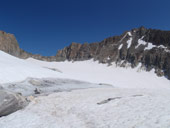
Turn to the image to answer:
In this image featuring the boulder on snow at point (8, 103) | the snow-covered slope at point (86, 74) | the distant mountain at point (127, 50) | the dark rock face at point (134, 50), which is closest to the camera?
the boulder on snow at point (8, 103)

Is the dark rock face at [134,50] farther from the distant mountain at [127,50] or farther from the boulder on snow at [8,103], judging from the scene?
the boulder on snow at [8,103]

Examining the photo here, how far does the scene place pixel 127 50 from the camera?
3071 inches

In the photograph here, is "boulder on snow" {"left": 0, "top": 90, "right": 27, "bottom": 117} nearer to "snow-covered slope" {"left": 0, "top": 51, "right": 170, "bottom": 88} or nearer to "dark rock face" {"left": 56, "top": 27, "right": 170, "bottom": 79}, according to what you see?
"snow-covered slope" {"left": 0, "top": 51, "right": 170, "bottom": 88}

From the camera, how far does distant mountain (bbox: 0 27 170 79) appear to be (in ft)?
210

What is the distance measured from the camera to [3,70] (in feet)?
56.3

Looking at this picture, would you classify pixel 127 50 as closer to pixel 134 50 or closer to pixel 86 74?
pixel 134 50

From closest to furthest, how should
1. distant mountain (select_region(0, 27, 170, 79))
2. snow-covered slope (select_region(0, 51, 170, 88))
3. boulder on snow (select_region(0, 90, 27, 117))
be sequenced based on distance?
boulder on snow (select_region(0, 90, 27, 117)) < snow-covered slope (select_region(0, 51, 170, 88)) < distant mountain (select_region(0, 27, 170, 79))

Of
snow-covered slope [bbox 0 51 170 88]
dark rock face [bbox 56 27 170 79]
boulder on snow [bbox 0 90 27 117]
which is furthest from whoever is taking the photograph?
dark rock face [bbox 56 27 170 79]

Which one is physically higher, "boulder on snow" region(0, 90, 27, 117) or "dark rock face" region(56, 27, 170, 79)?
"dark rock face" region(56, 27, 170, 79)

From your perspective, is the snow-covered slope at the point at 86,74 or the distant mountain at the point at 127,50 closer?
the snow-covered slope at the point at 86,74

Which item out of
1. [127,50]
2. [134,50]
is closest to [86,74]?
[127,50]

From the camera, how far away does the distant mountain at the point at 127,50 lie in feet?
210

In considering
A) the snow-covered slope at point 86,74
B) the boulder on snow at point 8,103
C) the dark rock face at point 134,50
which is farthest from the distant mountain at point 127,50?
the boulder on snow at point 8,103

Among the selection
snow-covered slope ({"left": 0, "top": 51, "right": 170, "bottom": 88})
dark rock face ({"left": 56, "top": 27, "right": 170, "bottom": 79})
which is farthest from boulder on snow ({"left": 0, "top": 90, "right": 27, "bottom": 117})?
dark rock face ({"left": 56, "top": 27, "right": 170, "bottom": 79})
